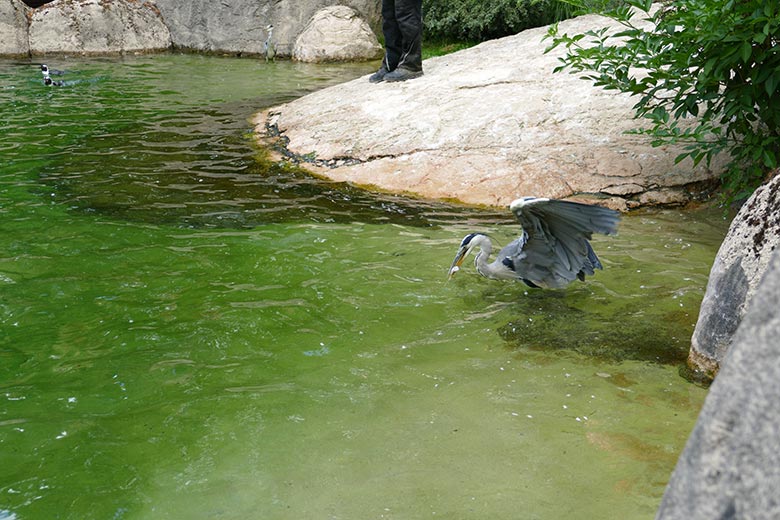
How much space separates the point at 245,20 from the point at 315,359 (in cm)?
1540

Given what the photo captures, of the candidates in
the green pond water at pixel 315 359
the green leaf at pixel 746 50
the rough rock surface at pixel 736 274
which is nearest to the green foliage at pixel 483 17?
the green pond water at pixel 315 359

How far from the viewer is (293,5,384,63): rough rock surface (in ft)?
55.9

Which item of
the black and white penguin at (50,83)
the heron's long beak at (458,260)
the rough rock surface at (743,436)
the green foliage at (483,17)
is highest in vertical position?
the green foliage at (483,17)

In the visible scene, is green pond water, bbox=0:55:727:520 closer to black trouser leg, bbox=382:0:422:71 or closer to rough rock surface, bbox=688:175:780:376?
rough rock surface, bbox=688:175:780:376

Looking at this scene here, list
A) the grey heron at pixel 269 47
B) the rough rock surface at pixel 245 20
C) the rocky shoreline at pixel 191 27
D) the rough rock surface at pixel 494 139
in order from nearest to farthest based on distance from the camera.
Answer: the rough rock surface at pixel 494 139 → the rocky shoreline at pixel 191 27 → the grey heron at pixel 269 47 → the rough rock surface at pixel 245 20

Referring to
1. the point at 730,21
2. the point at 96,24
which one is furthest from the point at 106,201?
the point at 96,24

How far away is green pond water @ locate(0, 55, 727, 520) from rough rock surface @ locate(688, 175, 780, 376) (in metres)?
0.24

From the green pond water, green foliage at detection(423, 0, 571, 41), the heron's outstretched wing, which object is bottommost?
the green pond water

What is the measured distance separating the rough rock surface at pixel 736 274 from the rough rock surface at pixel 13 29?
16.6 meters

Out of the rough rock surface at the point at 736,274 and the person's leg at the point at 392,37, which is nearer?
the rough rock surface at the point at 736,274

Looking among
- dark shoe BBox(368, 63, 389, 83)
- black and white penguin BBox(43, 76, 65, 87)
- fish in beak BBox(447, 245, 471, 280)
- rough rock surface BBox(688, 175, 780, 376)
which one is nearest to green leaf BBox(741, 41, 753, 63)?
rough rock surface BBox(688, 175, 780, 376)

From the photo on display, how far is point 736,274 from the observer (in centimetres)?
386

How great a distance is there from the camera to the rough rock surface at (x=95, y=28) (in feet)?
56.0

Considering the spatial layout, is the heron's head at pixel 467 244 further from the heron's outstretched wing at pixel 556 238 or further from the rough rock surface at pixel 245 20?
the rough rock surface at pixel 245 20
